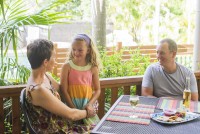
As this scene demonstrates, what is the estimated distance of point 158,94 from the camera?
9.30 ft

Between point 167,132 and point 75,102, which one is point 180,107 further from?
point 75,102

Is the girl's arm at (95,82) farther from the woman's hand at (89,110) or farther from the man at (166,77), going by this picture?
the man at (166,77)

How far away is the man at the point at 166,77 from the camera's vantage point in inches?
110

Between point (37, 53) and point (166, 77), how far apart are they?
139 centimetres

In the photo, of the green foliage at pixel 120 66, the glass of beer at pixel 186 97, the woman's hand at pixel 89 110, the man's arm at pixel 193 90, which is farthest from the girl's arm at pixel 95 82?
the green foliage at pixel 120 66

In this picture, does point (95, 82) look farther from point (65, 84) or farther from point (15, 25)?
point (15, 25)

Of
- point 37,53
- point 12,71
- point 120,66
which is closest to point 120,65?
point 120,66

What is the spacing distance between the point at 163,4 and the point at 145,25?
5.35 ft

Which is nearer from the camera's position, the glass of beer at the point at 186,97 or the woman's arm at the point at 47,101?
the woman's arm at the point at 47,101

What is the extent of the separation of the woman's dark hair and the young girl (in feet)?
1.51

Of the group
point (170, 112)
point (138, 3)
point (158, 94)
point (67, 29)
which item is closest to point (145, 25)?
point (138, 3)

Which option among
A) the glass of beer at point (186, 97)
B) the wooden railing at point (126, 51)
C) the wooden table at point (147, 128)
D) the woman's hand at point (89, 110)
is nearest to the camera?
the wooden table at point (147, 128)

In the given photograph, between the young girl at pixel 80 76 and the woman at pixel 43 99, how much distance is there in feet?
1.13

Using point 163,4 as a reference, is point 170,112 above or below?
below
